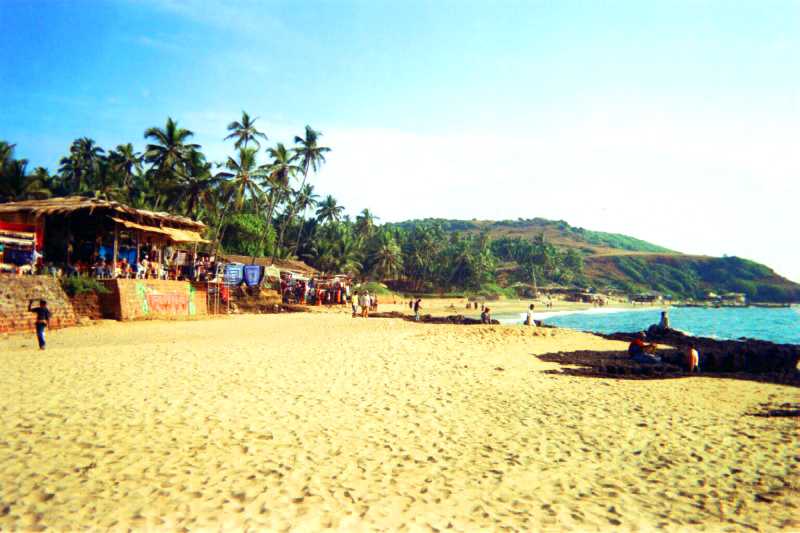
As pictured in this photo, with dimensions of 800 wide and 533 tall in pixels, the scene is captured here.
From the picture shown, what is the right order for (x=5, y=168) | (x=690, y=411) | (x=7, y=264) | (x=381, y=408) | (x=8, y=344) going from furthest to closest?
1. (x=5, y=168)
2. (x=7, y=264)
3. (x=8, y=344)
4. (x=690, y=411)
5. (x=381, y=408)

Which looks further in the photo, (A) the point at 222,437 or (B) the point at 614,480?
(A) the point at 222,437

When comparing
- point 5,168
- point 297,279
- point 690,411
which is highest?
point 5,168

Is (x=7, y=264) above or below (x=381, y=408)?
above

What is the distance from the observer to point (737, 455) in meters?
6.50

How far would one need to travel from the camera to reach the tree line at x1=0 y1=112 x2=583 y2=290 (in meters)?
36.2

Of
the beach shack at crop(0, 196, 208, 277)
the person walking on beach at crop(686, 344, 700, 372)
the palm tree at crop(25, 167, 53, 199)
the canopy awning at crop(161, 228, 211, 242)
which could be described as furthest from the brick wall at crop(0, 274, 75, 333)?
the palm tree at crop(25, 167, 53, 199)

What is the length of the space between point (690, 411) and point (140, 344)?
14.1 m

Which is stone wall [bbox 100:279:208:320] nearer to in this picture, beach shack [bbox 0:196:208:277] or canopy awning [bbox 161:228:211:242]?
beach shack [bbox 0:196:208:277]

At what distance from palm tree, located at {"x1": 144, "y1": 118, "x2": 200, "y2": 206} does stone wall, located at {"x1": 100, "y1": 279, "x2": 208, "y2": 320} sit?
14711mm

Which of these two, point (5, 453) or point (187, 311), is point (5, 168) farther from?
point (5, 453)

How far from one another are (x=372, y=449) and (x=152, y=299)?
1939cm

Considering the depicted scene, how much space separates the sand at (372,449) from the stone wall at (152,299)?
8.16m

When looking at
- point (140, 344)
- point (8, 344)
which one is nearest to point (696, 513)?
point (140, 344)

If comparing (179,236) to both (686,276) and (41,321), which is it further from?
(686,276)
